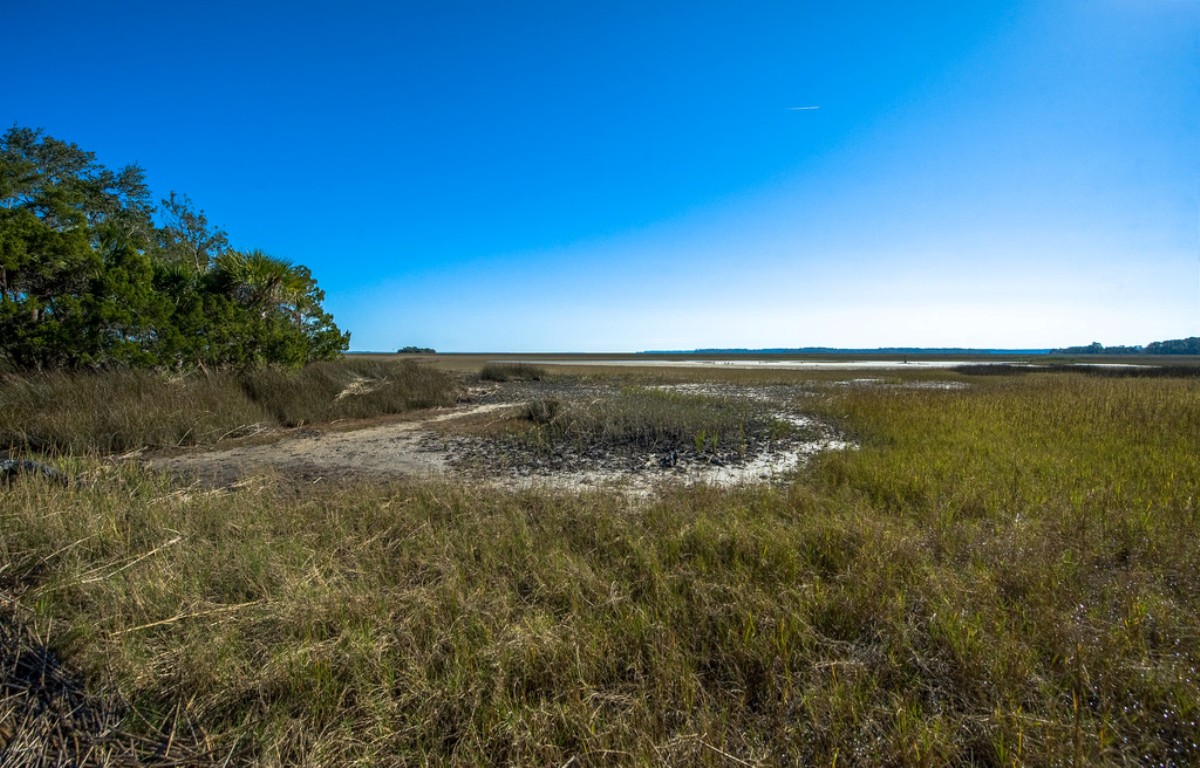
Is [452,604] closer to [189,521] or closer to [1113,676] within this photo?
[189,521]

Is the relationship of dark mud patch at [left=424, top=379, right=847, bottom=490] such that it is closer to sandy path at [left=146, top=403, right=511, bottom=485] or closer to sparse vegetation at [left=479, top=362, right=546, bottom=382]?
sandy path at [left=146, top=403, right=511, bottom=485]

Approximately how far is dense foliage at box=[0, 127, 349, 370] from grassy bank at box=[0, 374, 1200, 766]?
783 centimetres

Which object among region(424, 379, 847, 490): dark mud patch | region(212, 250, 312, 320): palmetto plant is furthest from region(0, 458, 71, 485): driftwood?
region(212, 250, 312, 320): palmetto plant

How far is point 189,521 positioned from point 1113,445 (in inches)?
545

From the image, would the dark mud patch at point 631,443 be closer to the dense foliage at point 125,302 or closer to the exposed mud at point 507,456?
the exposed mud at point 507,456

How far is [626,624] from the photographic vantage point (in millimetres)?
3129

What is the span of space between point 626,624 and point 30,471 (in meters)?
7.30

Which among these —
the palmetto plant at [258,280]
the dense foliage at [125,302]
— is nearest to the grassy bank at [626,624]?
the dense foliage at [125,302]

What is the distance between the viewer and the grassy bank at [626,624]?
2.24 metres

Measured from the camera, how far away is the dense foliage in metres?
9.70

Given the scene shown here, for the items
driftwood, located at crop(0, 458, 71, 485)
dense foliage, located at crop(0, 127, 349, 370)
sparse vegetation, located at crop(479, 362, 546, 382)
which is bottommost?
driftwood, located at crop(0, 458, 71, 485)

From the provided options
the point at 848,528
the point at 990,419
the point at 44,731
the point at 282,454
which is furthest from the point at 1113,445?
the point at 282,454

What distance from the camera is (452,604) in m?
3.31

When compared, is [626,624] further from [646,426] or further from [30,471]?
[646,426]
